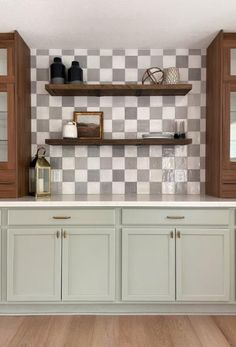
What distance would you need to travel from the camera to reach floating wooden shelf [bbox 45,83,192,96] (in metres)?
3.06

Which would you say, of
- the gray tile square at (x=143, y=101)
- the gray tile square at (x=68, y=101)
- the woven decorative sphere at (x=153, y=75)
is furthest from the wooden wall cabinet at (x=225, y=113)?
the gray tile square at (x=68, y=101)

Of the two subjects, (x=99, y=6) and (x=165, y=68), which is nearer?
(x=99, y=6)

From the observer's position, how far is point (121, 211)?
274 cm

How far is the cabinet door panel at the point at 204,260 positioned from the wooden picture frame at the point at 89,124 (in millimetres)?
1279

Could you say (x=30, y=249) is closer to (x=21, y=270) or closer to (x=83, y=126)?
(x=21, y=270)

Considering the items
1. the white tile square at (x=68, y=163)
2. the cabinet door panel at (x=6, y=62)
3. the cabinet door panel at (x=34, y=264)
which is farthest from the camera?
the white tile square at (x=68, y=163)

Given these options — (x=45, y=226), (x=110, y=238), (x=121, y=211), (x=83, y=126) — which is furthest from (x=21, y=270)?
(x=83, y=126)

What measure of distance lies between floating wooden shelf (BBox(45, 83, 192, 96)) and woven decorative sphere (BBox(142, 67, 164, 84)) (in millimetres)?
152

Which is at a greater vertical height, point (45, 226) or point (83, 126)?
point (83, 126)

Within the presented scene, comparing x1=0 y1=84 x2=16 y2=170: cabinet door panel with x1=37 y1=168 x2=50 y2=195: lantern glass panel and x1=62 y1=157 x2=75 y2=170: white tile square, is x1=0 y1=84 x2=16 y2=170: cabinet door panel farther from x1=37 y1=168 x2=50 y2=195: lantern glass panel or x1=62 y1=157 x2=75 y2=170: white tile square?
x1=62 y1=157 x2=75 y2=170: white tile square

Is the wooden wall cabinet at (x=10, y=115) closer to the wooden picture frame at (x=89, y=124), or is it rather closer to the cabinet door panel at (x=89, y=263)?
the wooden picture frame at (x=89, y=124)

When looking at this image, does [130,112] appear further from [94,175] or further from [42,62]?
[42,62]

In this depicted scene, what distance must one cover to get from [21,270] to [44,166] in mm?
945

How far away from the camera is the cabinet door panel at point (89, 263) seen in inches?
107
